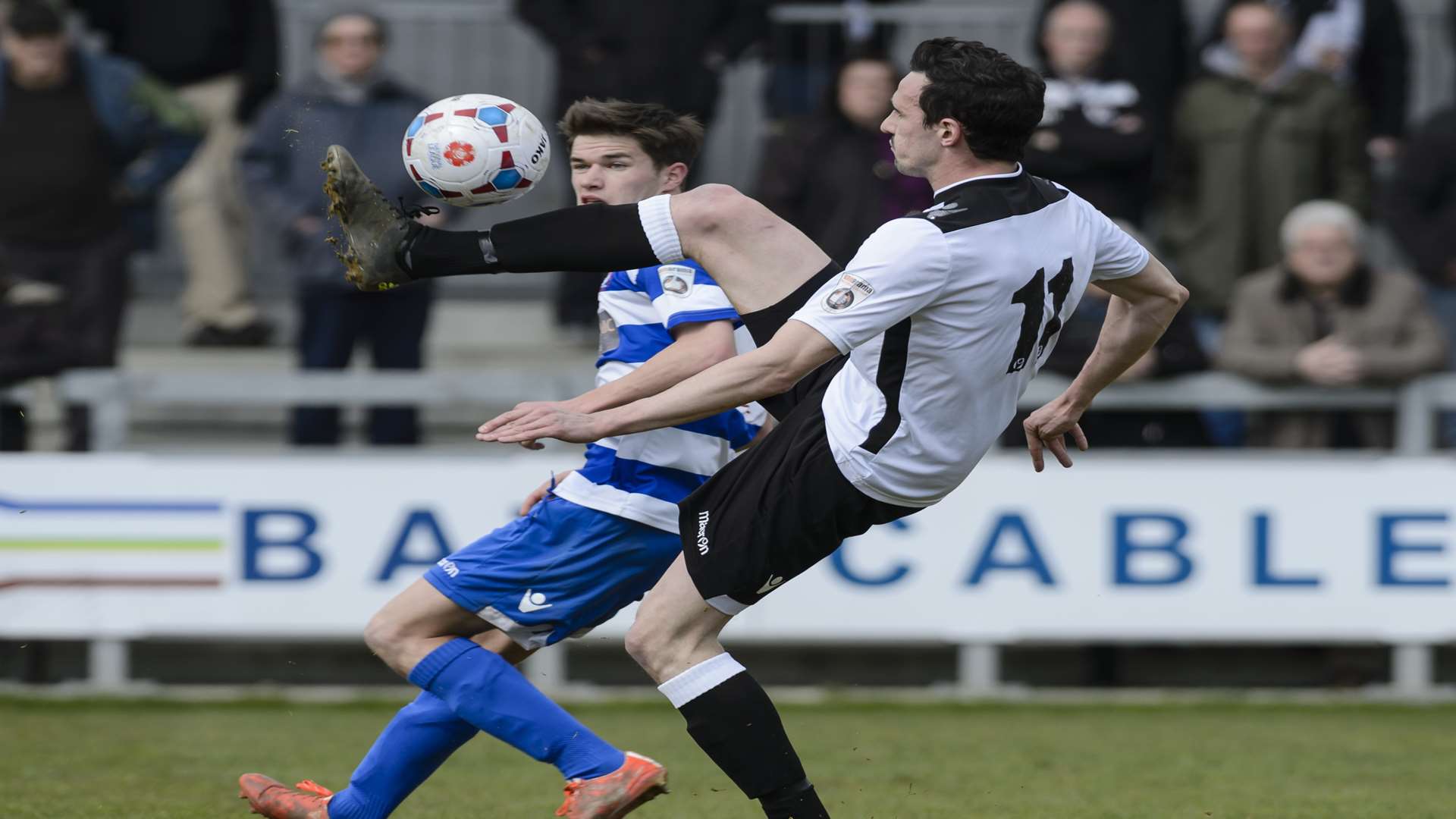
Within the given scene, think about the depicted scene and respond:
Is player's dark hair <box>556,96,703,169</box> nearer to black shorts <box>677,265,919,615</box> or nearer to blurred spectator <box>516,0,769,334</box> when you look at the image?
black shorts <box>677,265,919,615</box>

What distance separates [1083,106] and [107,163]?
13.9 feet

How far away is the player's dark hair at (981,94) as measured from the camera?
4.36 meters

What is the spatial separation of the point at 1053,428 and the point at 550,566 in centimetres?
128

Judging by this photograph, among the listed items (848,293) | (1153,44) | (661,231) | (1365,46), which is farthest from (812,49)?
(848,293)

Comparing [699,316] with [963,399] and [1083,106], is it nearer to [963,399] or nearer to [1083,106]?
[963,399]

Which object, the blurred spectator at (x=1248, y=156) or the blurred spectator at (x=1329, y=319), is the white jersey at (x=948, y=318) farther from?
the blurred spectator at (x=1248, y=156)

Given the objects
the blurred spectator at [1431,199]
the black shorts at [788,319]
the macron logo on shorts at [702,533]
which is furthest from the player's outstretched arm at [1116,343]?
the blurred spectator at [1431,199]

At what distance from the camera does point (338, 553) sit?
8.09m

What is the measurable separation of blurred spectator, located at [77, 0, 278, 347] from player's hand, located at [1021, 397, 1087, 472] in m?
5.58

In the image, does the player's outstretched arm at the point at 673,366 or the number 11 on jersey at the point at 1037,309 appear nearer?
the number 11 on jersey at the point at 1037,309

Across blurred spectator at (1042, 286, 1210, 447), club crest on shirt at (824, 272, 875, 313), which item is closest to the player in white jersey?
club crest on shirt at (824, 272, 875, 313)

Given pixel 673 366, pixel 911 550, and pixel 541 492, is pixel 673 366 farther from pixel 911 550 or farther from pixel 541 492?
pixel 911 550

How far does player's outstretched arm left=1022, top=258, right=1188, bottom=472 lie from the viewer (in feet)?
16.1

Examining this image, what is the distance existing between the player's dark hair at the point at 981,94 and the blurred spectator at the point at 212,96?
19.3 ft
